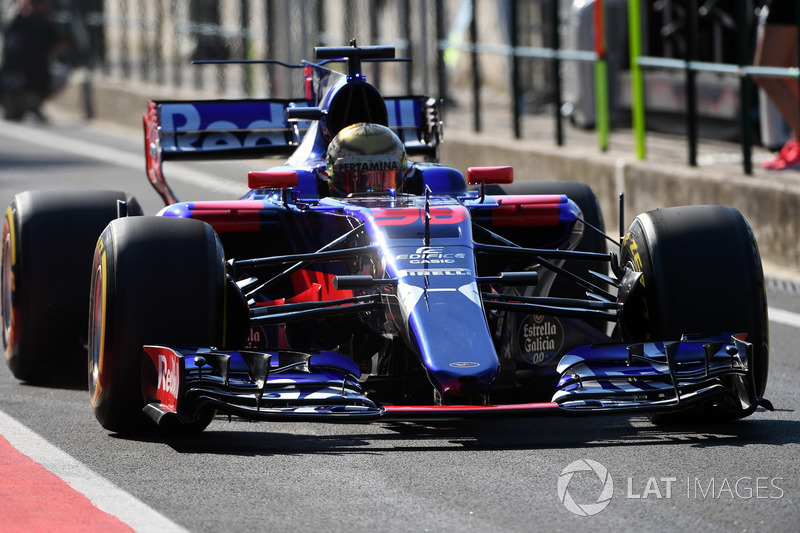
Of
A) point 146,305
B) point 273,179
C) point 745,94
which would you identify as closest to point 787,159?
point 745,94

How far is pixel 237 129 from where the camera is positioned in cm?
912

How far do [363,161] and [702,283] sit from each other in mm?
1749

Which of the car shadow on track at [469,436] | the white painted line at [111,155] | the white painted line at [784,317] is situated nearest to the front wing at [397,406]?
the car shadow on track at [469,436]

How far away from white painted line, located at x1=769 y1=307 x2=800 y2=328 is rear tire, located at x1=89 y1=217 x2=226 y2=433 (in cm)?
393

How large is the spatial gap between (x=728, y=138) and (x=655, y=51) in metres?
1.97

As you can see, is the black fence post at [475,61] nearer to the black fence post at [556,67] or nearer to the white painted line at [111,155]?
the black fence post at [556,67]

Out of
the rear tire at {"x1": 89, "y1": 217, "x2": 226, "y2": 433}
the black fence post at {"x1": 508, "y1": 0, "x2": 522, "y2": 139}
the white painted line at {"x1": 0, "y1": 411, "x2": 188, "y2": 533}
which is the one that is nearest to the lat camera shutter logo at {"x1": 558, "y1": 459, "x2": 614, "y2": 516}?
the white painted line at {"x1": 0, "y1": 411, "x2": 188, "y2": 533}

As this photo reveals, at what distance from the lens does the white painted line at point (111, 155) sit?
53.5 feet

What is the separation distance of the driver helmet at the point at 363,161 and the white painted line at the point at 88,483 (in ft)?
6.10

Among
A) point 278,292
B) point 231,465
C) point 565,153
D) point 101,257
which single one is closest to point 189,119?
point 278,292

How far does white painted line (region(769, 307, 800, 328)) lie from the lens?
8.91 m

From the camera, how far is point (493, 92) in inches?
928

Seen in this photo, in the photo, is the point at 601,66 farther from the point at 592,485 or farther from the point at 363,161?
the point at 592,485

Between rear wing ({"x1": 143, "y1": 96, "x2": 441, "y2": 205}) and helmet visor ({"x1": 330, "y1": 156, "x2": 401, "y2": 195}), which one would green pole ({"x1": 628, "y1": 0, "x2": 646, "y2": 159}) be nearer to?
rear wing ({"x1": 143, "y1": 96, "x2": 441, "y2": 205})
